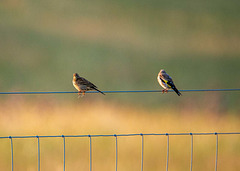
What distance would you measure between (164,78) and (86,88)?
0.97 meters

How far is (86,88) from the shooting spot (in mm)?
4523

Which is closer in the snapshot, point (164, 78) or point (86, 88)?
point (86, 88)

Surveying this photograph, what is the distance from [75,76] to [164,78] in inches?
41.8

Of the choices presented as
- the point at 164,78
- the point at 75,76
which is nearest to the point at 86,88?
the point at 75,76

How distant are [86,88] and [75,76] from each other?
0.29 metres

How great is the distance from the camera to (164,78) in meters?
4.84

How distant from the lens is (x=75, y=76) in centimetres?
473

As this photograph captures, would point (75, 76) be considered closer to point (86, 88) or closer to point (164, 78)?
point (86, 88)
